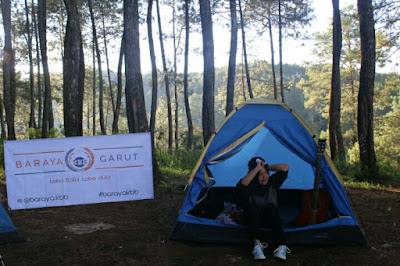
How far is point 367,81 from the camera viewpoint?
29.3 ft

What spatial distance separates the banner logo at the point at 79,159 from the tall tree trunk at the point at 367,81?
642 cm

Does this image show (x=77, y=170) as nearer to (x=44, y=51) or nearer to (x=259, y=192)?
(x=259, y=192)

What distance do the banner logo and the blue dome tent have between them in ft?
6.94

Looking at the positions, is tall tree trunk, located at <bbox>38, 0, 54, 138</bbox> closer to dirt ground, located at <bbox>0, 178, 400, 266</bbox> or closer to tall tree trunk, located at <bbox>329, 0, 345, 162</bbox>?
dirt ground, located at <bbox>0, 178, 400, 266</bbox>

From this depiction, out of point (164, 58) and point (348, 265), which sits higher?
point (164, 58)

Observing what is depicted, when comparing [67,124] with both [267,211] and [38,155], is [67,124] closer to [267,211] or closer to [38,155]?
[38,155]

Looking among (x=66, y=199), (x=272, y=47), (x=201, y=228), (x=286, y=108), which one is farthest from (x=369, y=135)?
(x=272, y=47)

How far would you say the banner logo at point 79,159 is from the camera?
6375mm

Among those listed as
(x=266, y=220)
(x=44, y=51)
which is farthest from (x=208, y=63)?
(x=44, y=51)

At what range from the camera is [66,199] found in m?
6.44

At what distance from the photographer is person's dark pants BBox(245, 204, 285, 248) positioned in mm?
4512

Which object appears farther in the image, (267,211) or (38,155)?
(38,155)

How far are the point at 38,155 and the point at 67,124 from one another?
239cm

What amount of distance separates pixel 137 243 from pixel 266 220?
1736 millimetres
